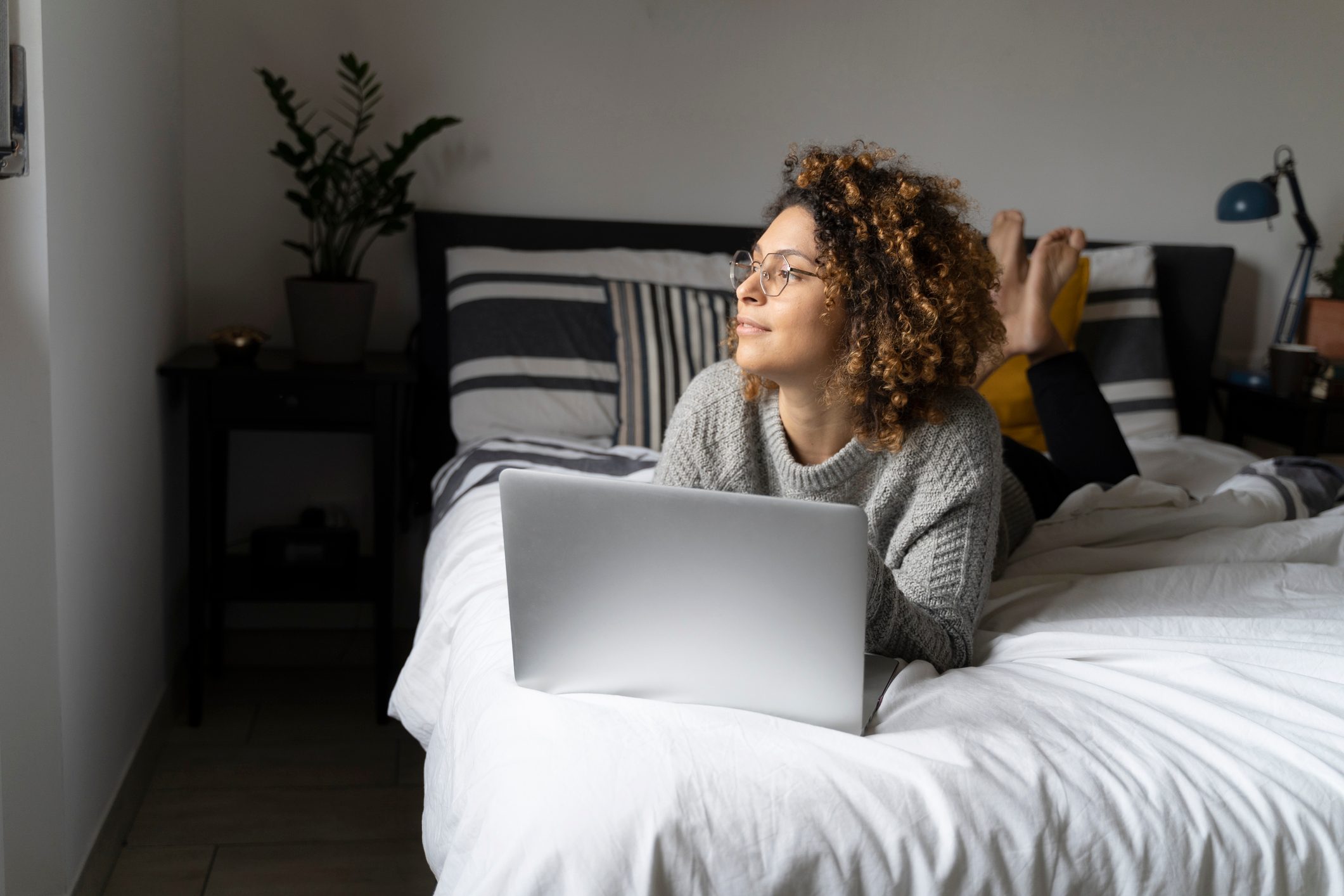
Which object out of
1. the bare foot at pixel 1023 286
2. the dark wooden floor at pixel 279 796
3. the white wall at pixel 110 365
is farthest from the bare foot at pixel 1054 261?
the white wall at pixel 110 365

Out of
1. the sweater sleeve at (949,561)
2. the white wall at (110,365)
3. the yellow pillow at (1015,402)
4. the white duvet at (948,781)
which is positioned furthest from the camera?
the yellow pillow at (1015,402)

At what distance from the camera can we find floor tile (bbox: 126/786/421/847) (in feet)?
5.98

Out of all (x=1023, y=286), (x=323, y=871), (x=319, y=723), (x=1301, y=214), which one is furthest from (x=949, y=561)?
(x=1301, y=214)

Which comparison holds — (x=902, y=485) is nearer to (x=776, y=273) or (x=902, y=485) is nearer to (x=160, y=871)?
(x=776, y=273)

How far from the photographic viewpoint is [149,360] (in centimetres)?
207

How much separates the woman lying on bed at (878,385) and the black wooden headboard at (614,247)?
1.19 m

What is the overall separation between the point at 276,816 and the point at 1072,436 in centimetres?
145

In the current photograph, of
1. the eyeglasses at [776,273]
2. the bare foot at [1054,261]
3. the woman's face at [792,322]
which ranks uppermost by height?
the bare foot at [1054,261]

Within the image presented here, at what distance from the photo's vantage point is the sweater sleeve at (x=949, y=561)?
1.20 metres

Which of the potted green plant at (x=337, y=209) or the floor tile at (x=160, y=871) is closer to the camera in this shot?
the floor tile at (x=160, y=871)

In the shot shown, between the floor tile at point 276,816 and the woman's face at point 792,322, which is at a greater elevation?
the woman's face at point 792,322

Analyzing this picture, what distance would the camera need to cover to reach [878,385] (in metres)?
1.30

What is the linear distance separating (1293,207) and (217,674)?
9.13 ft

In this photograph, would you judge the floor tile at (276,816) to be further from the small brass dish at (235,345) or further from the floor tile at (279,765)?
the small brass dish at (235,345)
